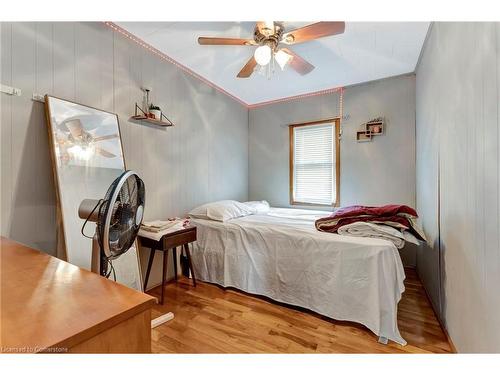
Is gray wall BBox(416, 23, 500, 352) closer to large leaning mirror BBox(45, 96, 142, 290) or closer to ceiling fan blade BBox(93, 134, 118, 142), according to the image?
large leaning mirror BBox(45, 96, 142, 290)

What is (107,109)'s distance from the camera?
6.78 ft

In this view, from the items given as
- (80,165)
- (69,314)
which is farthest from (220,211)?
(69,314)

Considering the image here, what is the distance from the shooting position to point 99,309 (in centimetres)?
63

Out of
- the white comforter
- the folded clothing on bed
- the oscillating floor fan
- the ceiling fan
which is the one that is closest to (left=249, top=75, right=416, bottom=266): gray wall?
the white comforter

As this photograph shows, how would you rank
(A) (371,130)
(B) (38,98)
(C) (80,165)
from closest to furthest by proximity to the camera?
(B) (38,98), (C) (80,165), (A) (371,130)

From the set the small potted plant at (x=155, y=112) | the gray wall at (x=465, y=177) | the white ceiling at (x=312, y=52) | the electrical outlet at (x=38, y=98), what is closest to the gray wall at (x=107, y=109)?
the electrical outlet at (x=38, y=98)

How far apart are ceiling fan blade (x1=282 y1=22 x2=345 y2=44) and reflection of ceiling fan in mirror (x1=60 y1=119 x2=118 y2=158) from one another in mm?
1706

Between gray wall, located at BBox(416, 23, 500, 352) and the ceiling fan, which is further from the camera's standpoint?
the ceiling fan

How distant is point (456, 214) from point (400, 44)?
1.75 m

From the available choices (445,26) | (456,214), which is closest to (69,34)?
(445,26)

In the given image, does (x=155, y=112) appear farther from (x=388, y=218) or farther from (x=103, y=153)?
(x=388, y=218)

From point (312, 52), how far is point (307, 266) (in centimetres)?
213

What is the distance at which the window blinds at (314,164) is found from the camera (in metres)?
3.43

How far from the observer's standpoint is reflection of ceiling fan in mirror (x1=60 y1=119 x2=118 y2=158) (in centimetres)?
174
